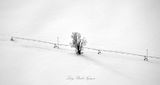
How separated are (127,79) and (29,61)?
1886 cm

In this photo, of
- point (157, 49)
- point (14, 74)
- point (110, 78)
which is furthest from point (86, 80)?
point (157, 49)

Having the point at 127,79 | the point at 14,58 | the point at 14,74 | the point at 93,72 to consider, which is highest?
the point at 14,58

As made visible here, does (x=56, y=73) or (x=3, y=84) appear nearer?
(x=3, y=84)

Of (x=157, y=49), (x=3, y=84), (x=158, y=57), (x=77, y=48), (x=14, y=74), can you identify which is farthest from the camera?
(x=157, y=49)

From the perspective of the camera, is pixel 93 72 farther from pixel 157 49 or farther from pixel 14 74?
pixel 157 49

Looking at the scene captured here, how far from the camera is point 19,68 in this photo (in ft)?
54.2

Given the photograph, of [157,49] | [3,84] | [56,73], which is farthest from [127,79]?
[157,49]

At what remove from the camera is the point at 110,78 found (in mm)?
18484

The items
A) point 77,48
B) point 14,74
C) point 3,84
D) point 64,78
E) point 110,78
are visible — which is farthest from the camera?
point 77,48

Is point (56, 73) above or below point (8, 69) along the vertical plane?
below

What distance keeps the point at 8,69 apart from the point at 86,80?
1248 cm

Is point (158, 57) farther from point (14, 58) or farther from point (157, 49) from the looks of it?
point (14, 58)

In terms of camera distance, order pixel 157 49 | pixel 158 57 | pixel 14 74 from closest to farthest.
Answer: pixel 14 74, pixel 158 57, pixel 157 49

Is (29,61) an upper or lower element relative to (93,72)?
upper
